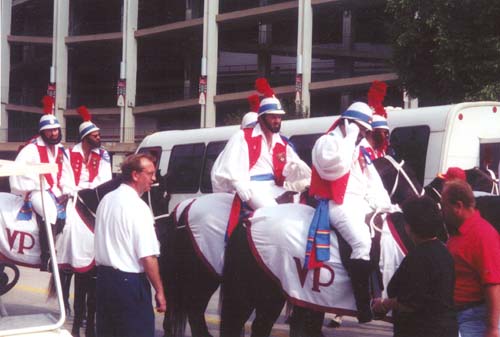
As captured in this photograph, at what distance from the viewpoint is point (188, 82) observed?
185 ft

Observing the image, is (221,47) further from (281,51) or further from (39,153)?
(39,153)

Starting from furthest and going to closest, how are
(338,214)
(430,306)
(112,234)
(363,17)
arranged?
(363,17)
(338,214)
(112,234)
(430,306)

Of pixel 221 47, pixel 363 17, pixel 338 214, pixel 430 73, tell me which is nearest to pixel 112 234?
pixel 338 214

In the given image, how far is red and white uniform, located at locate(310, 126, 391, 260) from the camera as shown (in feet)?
24.0

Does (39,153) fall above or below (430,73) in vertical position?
below

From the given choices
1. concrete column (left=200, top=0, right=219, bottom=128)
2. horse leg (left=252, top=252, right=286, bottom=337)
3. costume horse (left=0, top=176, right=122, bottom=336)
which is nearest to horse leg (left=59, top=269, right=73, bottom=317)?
costume horse (left=0, top=176, right=122, bottom=336)

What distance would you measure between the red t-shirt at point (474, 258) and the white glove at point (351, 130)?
1884 millimetres

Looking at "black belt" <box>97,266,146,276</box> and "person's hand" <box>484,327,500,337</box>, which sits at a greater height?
"black belt" <box>97,266,146,276</box>

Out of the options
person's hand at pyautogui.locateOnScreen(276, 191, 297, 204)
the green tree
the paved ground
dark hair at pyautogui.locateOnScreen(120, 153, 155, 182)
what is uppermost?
the green tree

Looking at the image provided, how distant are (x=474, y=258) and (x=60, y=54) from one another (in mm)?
56054

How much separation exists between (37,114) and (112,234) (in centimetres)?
5847

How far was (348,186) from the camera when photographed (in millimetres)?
7586

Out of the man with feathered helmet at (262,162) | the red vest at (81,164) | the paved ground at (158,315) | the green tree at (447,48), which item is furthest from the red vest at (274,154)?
the green tree at (447,48)

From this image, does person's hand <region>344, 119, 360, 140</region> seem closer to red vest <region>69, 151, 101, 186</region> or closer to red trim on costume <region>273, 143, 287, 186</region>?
red trim on costume <region>273, 143, 287, 186</region>
